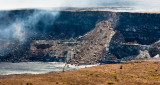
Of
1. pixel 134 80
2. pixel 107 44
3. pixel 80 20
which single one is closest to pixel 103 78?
pixel 134 80

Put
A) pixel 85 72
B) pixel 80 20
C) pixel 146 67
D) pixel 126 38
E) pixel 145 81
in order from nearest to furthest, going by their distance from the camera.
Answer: pixel 145 81, pixel 85 72, pixel 146 67, pixel 126 38, pixel 80 20

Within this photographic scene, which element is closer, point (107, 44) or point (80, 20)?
point (107, 44)

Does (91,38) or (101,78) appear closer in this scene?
(101,78)

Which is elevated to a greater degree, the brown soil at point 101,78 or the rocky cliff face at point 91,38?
the rocky cliff face at point 91,38

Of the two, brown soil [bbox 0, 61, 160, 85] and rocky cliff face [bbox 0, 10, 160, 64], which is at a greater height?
rocky cliff face [bbox 0, 10, 160, 64]

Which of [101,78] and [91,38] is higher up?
[91,38]

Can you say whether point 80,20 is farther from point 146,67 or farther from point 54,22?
point 146,67

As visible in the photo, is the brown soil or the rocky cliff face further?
the rocky cliff face

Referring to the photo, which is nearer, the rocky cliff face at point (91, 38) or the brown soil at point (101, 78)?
the brown soil at point (101, 78)
